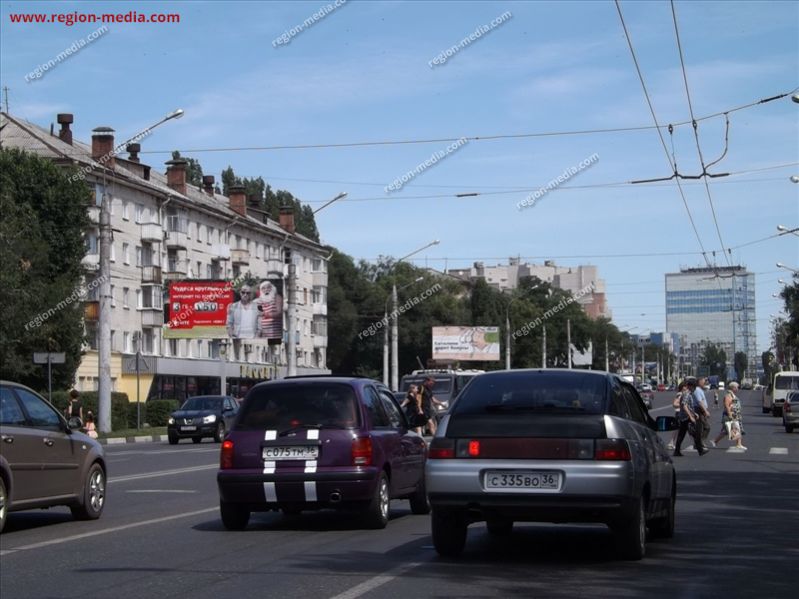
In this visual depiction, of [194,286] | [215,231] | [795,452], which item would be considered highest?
[215,231]

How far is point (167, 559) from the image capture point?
11203mm

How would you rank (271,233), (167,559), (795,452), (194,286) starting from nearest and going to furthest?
(167,559), (795,452), (194,286), (271,233)

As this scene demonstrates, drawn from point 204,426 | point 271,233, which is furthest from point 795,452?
point 271,233

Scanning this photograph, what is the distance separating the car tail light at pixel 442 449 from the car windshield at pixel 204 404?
106 feet

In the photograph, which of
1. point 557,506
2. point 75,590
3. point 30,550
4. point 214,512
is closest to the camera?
point 75,590

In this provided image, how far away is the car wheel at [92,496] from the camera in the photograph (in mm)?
14688

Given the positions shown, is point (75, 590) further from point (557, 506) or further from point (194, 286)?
point (194, 286)

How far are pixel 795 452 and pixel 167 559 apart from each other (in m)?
24.4

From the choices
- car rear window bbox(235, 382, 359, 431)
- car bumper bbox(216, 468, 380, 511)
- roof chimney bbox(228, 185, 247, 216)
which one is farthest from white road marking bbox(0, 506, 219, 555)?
roof chimney bbox(228, 185, 247, 216)

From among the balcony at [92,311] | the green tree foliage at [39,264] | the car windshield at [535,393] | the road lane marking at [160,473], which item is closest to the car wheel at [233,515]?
the car windshield at [535,393]

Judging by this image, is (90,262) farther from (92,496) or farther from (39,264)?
(92,496)

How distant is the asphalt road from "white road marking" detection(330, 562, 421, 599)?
0.01m

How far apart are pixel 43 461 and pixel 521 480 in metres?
5.75

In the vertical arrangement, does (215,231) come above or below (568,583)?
above
